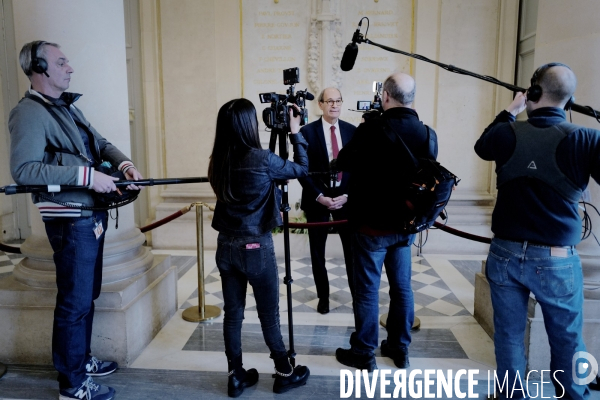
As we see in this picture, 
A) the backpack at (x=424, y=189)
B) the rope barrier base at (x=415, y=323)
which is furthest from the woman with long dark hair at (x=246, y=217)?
the rope barrier base at (x=415, y=323)

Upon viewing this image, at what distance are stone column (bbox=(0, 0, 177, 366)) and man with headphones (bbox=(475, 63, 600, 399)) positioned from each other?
8.28 feet

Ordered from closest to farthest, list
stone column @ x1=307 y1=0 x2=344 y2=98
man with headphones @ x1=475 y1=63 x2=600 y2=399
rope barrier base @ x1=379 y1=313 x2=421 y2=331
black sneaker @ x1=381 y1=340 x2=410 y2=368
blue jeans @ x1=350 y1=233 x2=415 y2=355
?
man with headphones @ x1=475 y1=63 x2=600 y2=399 < blue jeans @ x1=350 y1=233 x2=415 y2=355 < black sneaker @ x1=381 y1=340 x2=410 y2=368 < rope barrier base @ x1=379 y1=313 x2=421 y2=331 < stone column @ x1=307 y1=0 x2=344 y2=98

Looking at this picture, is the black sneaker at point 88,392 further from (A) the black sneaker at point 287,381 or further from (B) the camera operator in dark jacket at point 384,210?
(B) the camera operator in dark jacket at point 384,210

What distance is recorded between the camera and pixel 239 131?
2477mm

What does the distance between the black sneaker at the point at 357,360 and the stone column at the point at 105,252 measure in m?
1.54

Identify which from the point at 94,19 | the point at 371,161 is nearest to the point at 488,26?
the point at 371,161

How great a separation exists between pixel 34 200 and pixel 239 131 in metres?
1.23

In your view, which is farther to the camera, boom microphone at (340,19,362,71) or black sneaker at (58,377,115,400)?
boom microphone at (340,19,362,71)

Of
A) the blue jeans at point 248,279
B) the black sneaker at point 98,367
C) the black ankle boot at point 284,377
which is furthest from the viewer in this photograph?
the black sneaker at point 98,367

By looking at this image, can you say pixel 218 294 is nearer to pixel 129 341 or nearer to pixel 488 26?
pixel 129 341

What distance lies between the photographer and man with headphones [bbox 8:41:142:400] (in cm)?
241

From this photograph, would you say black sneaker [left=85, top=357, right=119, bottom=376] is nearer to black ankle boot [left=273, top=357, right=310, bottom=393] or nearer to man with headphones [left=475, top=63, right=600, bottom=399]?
black ankle boot [left=273, top=357, right=310, bottom=393]

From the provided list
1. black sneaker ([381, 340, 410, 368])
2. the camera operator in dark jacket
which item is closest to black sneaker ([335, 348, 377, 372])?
the camera operator in dark jacket

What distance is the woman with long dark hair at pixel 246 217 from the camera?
252 centimetres
